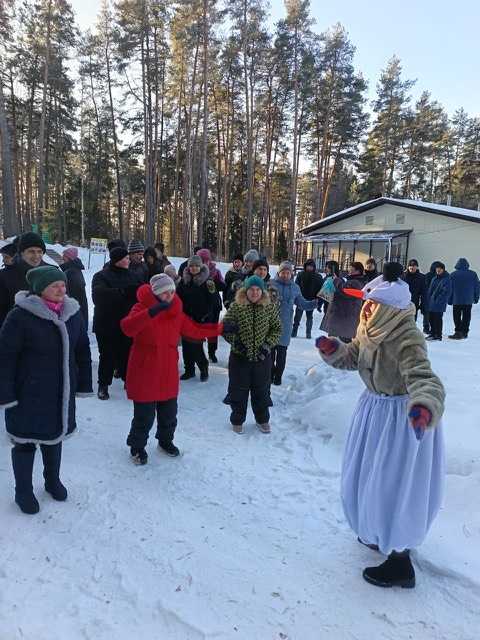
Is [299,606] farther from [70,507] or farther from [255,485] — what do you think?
[70,507]

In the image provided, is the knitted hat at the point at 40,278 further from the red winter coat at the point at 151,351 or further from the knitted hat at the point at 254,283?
the knitted hat at the point at 254,283

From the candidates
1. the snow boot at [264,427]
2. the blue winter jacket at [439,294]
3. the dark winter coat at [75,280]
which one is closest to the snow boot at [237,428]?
the snow boot at [264,427]

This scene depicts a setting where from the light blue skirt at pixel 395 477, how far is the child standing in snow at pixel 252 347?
2094 millimetres

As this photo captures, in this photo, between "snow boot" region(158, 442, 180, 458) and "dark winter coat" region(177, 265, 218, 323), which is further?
"dark winter coat" region(177, 265, 218, 323)

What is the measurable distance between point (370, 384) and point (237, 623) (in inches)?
55.4

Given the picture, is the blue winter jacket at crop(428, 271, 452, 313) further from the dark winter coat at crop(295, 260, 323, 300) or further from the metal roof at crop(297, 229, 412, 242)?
the metal roof at crop(297, 229, 412, 242)

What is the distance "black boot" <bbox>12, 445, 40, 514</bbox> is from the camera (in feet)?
9.52

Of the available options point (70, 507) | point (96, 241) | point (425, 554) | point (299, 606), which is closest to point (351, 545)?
point (425, 554)

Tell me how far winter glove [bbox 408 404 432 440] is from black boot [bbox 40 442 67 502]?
2.35 m

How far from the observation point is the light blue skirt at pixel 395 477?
7.56 ft

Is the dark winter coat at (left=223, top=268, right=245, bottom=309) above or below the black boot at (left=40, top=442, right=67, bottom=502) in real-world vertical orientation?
above

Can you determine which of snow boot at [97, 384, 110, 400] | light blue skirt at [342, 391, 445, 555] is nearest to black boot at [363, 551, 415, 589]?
light blue skirt at [342, 391, 445, 555]

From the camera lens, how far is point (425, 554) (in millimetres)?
2664

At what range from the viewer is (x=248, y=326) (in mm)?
4465
